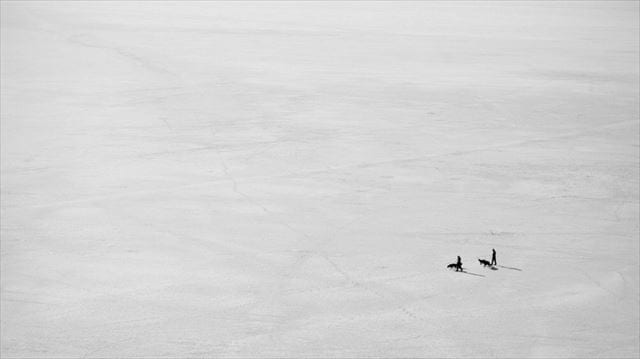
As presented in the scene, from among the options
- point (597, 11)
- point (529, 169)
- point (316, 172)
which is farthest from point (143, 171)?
point (597, 11)

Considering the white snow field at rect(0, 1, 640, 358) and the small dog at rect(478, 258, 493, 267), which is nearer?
the white snow field at rect(0, 1, 640, 358)

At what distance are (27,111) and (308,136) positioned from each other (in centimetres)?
333

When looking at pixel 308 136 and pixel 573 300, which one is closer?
pixel 573 300

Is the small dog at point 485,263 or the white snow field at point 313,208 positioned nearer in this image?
the white snow field at point 313,208

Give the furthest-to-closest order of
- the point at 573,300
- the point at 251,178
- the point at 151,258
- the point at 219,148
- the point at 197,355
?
the point at 219,148, the point at 251,178, the point at 151,258, the point at 573,300, the point at 197,355

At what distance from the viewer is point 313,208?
713 centimetres

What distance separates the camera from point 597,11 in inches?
1235

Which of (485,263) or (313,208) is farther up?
(485,263)

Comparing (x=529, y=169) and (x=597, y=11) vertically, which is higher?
(x=529, y=169)

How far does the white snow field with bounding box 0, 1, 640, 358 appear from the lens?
4914 mm

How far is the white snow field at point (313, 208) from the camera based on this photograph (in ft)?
16.1

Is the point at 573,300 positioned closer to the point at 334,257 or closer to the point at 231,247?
the point at 334,257

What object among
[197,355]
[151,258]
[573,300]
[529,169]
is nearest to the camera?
[197,355]

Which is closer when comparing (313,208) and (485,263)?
(485,263)
